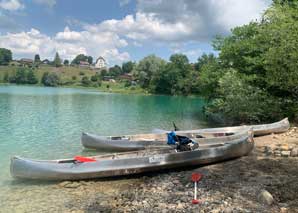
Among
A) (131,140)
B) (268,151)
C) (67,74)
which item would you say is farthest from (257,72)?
(67,74)

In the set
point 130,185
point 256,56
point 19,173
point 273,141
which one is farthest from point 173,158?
point 256,56

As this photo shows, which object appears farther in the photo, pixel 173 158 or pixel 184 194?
pixel 173 158

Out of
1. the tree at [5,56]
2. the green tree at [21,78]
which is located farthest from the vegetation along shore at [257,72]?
A: the tree at [5,56]

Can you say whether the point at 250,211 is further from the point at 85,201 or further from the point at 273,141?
the point at 273,141

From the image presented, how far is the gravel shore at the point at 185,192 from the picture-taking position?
7.55 meters

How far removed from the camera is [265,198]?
294 inches

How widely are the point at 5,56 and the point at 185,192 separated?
7786 inches

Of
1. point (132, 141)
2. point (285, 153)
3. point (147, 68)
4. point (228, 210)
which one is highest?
point (147, 68)

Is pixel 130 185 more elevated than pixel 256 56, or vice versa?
pixel 256 56

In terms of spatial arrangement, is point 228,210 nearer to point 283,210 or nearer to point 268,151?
point 283,210

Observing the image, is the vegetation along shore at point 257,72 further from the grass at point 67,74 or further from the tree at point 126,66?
the tree at point 126,66

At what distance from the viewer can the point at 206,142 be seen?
1489 cm

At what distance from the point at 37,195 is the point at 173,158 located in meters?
5.09

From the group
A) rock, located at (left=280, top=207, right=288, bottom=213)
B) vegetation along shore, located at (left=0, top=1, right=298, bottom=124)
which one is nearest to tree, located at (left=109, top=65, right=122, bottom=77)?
vegetation along shore, located at (left=0, top=1, right=298, bottom=124)
